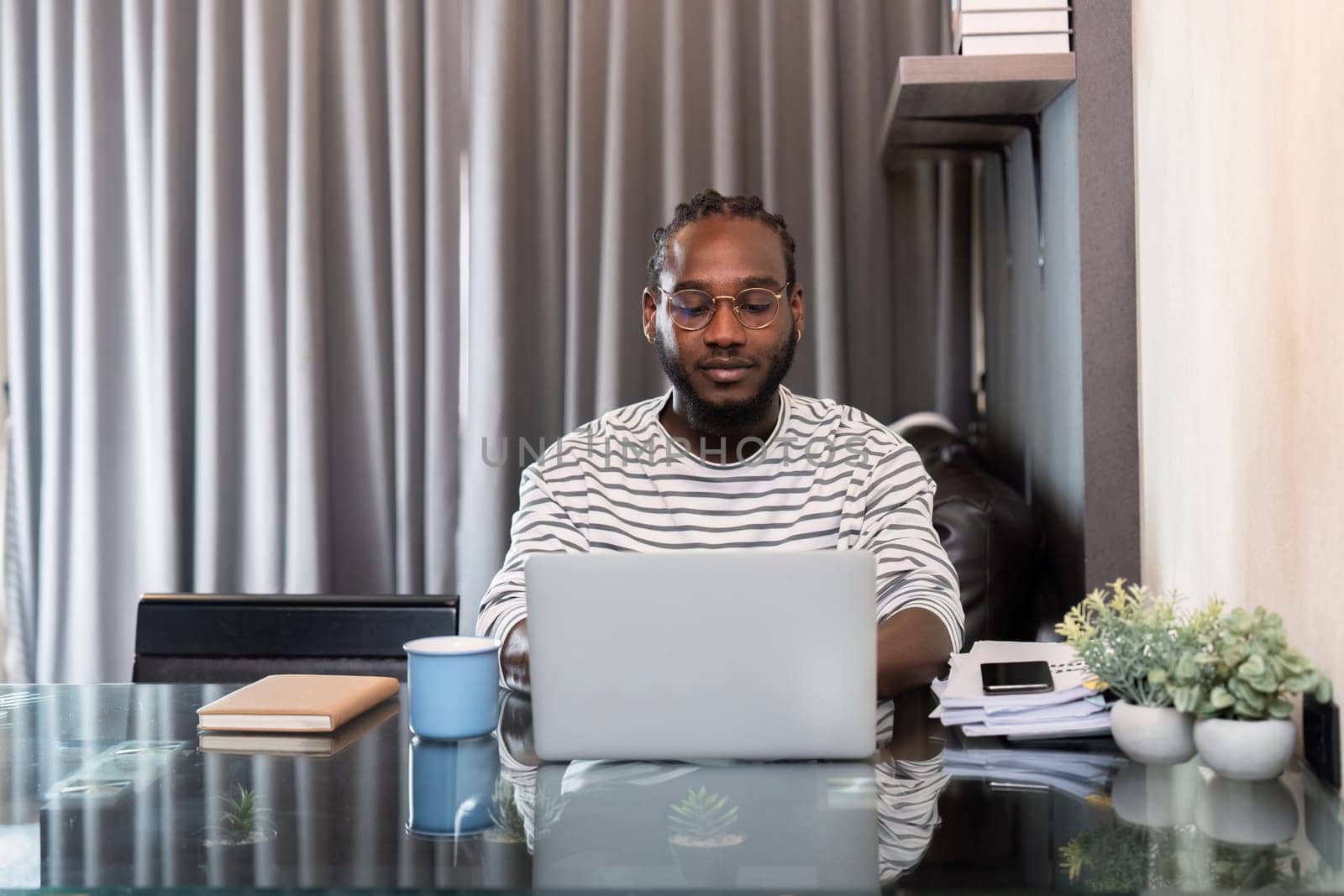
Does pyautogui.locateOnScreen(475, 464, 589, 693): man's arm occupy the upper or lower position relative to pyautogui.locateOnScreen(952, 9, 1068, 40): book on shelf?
lower

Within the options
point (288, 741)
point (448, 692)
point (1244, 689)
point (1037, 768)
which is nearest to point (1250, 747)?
point (1244, 689)

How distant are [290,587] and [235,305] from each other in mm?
657

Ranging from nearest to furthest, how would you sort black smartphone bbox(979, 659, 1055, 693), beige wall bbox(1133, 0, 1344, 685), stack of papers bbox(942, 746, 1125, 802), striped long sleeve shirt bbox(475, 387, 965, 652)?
stack of papers bbox(942, 746, 1125, 802) → beige wall bbox(1133, 0, 1344, 685) → black smartphone bbox(979, 659, 1055, 693) → striped long sleeve shirt bbox(475, 387, 965, 652)

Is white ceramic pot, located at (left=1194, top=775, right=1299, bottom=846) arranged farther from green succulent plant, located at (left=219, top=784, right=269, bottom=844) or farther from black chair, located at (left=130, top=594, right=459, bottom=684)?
black chair, located at (left=130, top=594, right=459, bottom=684)

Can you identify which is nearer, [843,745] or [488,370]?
[843,745]

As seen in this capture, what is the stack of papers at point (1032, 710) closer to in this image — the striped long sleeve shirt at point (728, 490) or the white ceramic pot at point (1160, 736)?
the white ceramic pot at point (1160, 736)

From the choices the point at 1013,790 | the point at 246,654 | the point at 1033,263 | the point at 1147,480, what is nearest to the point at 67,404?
the point at 246,654

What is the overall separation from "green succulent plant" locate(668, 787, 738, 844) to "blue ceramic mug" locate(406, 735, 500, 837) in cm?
13

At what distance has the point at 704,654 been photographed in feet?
3.18

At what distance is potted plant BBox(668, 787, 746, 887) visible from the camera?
2.46ft

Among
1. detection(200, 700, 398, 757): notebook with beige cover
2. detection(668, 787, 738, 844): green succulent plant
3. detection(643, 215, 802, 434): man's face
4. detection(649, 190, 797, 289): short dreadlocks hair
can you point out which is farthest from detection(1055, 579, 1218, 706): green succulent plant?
detection(649, 190, 797, 289): short dreadlocks hair

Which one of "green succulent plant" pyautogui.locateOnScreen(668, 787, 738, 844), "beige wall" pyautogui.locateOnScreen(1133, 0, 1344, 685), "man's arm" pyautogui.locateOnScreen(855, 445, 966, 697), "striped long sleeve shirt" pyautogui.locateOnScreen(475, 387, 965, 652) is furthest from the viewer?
"striped long sleeve shirt" pyautogui.locateOnScreen(475, 387, 965, 652)

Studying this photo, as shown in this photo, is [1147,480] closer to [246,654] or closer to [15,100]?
[246,654]

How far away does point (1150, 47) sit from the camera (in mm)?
1799
